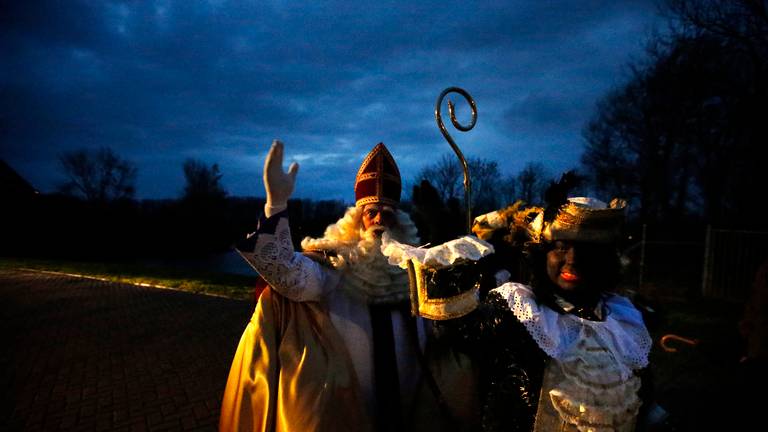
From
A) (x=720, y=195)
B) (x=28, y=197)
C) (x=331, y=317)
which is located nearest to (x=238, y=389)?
(x=331, y=317)

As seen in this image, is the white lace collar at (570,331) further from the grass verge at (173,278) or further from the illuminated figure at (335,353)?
the grass verge at (173,278)

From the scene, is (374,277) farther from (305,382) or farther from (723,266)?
(723,266)

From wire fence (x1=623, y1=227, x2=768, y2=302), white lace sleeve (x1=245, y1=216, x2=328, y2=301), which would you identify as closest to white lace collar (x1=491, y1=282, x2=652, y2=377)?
white lace sleeve (x1=245, y1=216, x2=328, y2=301)

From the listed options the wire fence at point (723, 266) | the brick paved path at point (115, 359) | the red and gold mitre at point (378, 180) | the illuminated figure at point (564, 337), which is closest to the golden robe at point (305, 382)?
the illuminated figure at point (564, 337)

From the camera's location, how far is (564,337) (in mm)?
1648

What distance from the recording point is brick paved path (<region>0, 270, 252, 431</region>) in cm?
415

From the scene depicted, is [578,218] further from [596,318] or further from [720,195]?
[720,195]

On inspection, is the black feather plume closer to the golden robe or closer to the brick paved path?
the golden robe

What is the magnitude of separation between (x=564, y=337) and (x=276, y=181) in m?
1.45

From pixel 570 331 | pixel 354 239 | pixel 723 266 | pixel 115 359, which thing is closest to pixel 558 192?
pixel 570 331

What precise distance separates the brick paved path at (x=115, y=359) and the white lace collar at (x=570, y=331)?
380cm

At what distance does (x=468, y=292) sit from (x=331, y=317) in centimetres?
95

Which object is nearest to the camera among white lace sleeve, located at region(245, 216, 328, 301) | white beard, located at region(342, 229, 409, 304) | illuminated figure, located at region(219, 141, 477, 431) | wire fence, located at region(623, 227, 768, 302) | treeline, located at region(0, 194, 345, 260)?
white lace sleeve, located at region(245, 216, 328, 301)

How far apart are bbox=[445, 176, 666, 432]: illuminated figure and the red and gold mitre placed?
1016 mm
